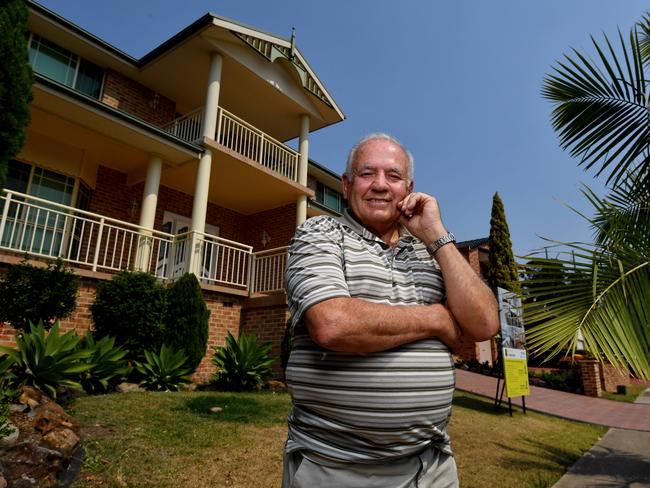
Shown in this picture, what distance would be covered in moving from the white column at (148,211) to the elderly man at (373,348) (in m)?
7.59

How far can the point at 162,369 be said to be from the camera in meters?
6.23

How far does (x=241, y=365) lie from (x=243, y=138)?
6587mm

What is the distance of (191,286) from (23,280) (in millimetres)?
2526

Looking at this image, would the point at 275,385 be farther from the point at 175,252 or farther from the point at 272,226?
the point at 272,226

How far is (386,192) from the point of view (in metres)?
1.54

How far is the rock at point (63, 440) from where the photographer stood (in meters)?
3.09

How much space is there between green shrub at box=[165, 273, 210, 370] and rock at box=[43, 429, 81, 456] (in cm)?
368

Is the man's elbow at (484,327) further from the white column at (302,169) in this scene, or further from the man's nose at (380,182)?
the white column at (302,169)

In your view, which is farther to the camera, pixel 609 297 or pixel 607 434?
pixel 607 434

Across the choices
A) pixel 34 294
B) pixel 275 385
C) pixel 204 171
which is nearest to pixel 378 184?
pixel 34 294

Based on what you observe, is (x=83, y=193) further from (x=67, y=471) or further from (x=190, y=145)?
(x=67, y=471)

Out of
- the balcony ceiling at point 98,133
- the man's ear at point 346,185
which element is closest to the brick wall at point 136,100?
the balcony ceiling at point 98,133

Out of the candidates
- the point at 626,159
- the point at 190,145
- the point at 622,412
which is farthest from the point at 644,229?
the point at 622,412

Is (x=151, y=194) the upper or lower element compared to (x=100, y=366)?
upper
